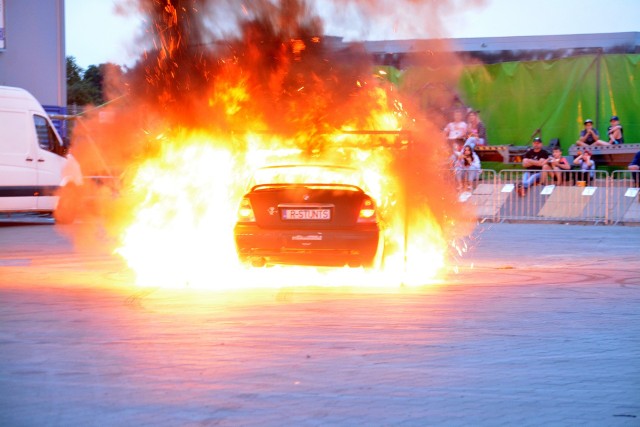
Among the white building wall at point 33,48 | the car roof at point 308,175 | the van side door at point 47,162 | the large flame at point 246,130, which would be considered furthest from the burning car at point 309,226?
the white building wall at point 33,48

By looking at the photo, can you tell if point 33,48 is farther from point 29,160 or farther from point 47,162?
point 29,160

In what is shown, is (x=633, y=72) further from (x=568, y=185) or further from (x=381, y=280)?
(x=381, y=280)

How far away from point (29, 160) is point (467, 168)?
10.1 metres

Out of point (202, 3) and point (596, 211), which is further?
point (596, 211)

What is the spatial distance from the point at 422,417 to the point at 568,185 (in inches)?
818

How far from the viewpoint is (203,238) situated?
45.0 feet

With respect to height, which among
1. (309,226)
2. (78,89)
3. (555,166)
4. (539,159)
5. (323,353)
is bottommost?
(323,353)

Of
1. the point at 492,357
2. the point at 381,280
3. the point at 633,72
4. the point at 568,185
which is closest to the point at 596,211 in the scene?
the point at 568,185

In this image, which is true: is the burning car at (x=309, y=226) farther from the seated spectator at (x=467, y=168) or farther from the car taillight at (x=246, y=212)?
the seated spectator at (x=467, y=168)

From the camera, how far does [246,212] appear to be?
12617mm

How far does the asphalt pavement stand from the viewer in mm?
6336

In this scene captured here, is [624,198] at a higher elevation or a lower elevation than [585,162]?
lower

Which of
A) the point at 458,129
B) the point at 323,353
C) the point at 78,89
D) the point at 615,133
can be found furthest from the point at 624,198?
the point at 78,89

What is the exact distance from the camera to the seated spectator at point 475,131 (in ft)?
95.5
